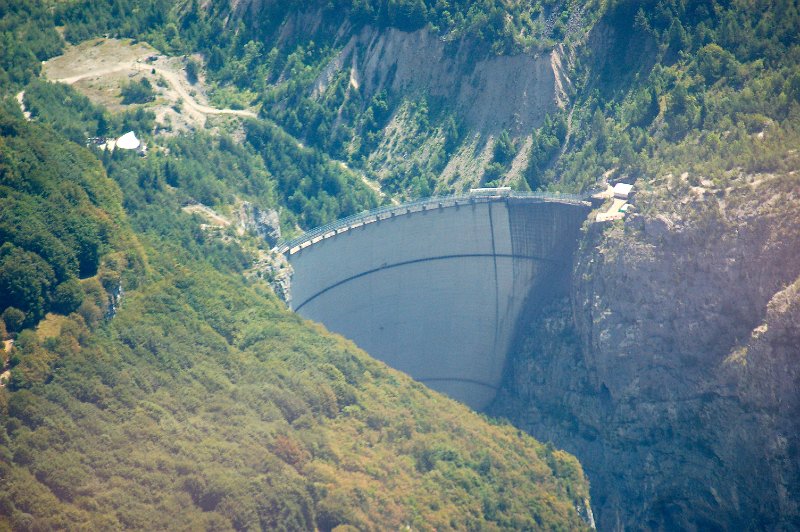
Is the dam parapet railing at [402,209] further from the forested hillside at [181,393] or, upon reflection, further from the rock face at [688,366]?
the rock face at [688,366]

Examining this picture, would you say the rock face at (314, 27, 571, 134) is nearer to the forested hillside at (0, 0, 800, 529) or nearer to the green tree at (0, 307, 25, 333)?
the forested hillside at (0, 0, 800, 529)

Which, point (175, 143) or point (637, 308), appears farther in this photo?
point (175, 143)

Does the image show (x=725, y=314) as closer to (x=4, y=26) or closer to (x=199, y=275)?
(x=199, y=275)

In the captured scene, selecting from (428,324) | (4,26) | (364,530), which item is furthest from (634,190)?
(4,26)

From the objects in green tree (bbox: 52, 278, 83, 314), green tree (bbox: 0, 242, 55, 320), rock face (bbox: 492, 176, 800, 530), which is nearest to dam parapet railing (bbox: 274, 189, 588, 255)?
rock face (bbox: 492, 176, 800, 530)

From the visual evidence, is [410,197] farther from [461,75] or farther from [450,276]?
[461,75]

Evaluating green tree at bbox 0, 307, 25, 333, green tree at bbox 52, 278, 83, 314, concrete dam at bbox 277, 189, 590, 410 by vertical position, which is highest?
green tree at bbox 0, 307, 25, 333
